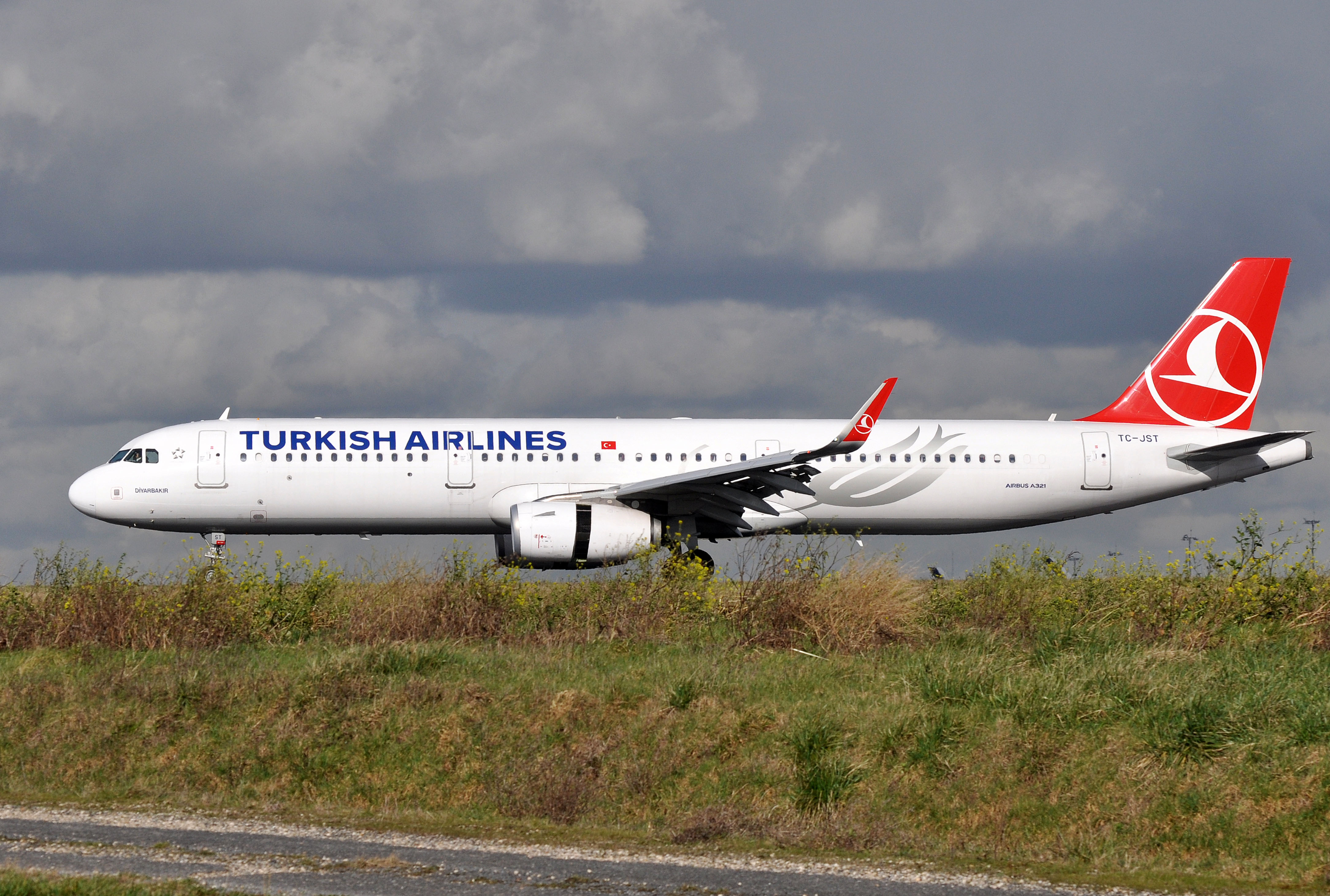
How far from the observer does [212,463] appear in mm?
26312

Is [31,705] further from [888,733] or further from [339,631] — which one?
[888,733]

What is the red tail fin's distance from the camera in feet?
105

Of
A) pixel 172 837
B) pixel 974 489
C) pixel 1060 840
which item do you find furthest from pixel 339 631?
pixel 974 489

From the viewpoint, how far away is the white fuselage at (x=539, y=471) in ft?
Result: 86.6

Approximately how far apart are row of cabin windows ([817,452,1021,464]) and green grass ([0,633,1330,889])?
39.7 feet

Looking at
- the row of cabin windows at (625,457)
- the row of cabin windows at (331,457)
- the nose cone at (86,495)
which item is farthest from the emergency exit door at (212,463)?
the row of cabin windows at (625,457)

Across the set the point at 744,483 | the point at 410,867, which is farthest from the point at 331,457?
the point at 410,867

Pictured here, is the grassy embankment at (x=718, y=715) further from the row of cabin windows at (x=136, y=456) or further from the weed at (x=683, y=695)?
the row of cabin windows at (x=136, y=456)

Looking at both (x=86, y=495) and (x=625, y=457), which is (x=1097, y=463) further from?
(x=86, y=495)

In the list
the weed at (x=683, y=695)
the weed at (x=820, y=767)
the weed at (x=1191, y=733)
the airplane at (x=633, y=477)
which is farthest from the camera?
the airplane at (x=633, y=477)

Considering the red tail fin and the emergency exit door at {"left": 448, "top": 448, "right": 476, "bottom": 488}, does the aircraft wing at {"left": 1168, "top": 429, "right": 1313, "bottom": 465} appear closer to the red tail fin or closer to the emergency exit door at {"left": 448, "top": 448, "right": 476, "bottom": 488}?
the red tail fin

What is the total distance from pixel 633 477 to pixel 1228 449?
14458mm

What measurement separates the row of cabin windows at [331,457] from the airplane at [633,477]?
41mm

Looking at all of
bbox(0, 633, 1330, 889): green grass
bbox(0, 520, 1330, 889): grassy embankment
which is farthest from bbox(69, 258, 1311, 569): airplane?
bbox(0, 633, 1330, 889): green grass
